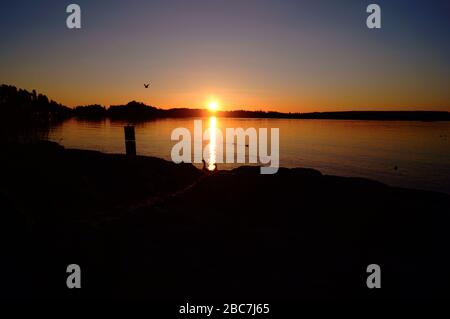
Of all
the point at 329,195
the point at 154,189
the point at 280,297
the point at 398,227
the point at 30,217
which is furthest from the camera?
the point at 329,195

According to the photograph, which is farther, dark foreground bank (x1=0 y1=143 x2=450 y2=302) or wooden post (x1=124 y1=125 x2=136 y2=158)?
wooden post (x1=124 y1=125 x2=136 y2=158)

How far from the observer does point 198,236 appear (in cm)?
1058

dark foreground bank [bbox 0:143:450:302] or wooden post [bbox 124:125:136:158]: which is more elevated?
wooden post [bbox 124:125:136:158]

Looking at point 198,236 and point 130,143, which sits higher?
point 130,143

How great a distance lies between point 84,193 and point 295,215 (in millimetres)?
8419

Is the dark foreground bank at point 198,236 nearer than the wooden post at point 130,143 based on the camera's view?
Yes

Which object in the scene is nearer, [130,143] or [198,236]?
[198,236]

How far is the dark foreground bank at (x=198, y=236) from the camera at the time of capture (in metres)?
8.23

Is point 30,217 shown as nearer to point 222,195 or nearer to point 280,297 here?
point 280,297

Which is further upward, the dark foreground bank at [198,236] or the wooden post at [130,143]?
the wooden post at [130,143]

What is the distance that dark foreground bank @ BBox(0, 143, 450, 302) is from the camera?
823cm

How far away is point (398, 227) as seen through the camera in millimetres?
13336
